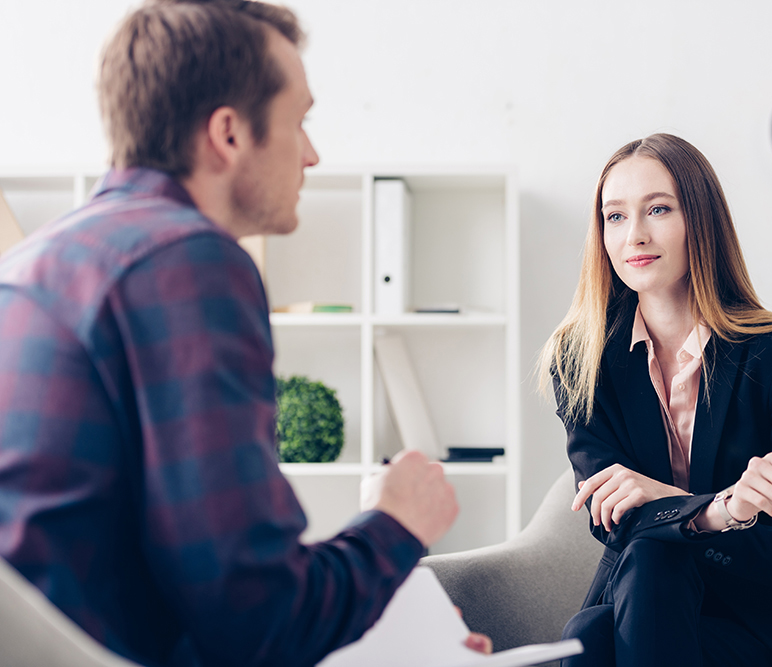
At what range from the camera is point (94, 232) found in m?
0.59

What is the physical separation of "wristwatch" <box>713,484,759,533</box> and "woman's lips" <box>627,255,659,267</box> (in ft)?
1.54

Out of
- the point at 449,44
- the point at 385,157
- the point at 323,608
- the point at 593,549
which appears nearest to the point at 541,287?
the point at 385,157

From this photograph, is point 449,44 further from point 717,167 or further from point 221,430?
point 221,430

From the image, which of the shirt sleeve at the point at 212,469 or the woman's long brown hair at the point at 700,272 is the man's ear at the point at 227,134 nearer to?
the shirt sleeve at the point at 212,469

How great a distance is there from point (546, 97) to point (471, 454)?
1211mm

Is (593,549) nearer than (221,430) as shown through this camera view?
No

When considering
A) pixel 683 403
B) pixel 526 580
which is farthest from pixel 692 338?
pixel 526 580

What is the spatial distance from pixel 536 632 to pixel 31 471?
1230mm

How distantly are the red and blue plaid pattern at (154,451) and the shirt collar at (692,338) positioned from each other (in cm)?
103

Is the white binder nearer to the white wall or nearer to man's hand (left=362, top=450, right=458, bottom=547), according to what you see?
the white wall

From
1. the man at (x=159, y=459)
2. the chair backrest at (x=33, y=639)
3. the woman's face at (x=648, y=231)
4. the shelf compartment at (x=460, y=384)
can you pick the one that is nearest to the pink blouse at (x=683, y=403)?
the woman's face at (x=648, y=231)

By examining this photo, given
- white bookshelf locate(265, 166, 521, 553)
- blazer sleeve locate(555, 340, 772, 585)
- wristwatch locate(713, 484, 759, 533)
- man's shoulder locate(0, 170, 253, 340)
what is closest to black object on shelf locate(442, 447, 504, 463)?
white bookshelf locate(265, 166, 521, 553)

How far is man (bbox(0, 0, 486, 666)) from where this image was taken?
532mm

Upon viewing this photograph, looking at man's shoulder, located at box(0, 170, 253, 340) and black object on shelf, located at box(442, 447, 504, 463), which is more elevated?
man's shoulder, located at box(0, 170, 253, 340)
